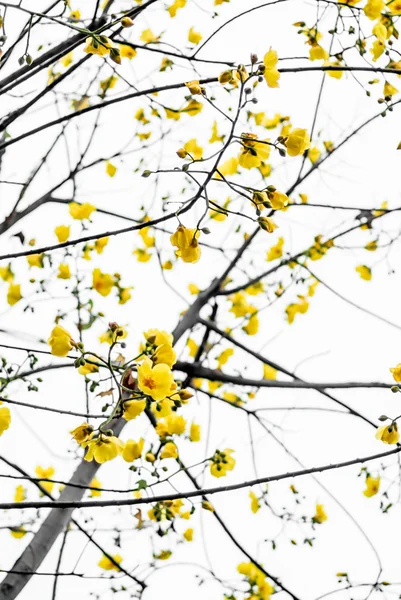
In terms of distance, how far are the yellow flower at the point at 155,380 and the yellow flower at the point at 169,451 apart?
0.60 metres

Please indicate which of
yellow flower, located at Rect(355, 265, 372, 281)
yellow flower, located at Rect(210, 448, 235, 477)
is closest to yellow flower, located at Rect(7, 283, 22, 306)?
yellow flower, located at Rect(210, 448, 235, 477)

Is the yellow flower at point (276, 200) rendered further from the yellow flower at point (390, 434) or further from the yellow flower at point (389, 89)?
the yellow flower at point (389, 89)

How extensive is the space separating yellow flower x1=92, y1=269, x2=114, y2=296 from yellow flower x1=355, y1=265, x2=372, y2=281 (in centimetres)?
82

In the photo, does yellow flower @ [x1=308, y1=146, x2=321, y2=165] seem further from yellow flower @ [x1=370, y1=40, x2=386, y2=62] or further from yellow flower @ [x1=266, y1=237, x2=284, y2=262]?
yellow flower @ [x1=370, y1=40, x2=386, y2=62]

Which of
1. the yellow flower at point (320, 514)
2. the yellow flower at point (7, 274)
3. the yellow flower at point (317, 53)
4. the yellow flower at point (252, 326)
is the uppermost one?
the yellow flower at point (317, 53)

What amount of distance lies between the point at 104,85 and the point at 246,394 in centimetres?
105

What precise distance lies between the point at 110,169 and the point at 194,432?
2.83ft

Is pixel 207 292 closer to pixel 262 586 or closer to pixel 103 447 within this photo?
pixel 262 586

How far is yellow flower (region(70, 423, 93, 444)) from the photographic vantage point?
2.94 feet

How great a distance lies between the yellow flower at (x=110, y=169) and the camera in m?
1.99

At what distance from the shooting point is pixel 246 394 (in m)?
2.09

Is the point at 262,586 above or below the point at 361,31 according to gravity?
below

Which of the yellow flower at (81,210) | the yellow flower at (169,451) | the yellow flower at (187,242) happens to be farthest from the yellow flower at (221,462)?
the yellow flower at (81,210)

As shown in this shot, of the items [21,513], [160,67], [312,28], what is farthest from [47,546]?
[312,28]
